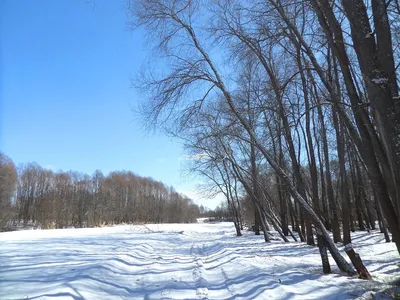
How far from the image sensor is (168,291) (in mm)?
5621

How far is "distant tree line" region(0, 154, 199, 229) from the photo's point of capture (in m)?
37.6

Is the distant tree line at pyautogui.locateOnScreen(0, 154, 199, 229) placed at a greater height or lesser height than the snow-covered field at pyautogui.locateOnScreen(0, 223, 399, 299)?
greater

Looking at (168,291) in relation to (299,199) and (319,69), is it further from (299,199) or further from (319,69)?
(319,69)

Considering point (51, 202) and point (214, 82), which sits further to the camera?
point (51, 202)

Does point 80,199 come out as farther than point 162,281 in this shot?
Yes

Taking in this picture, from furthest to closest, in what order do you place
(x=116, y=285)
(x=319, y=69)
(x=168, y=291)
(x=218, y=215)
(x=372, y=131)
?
(x=218, y=215)
(x=319, y=69)
(x=116, y=285)
(x=168, y=291)
(x=372, y=131)

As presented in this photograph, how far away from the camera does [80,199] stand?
59.8 metres

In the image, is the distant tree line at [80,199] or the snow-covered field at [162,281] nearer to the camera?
the snow-covered field at [162,281]

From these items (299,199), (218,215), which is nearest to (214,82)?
(299,199)

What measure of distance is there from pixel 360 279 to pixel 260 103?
5938 mm

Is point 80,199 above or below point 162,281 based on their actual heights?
above

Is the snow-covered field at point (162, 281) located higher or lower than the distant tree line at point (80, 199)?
lower

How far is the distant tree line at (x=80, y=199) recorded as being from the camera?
123 feet

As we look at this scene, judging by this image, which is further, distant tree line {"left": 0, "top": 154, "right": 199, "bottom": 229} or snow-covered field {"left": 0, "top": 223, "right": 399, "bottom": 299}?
distant tree line {"left": 0, "top": 154, "right": 199, "bottom": 229}
